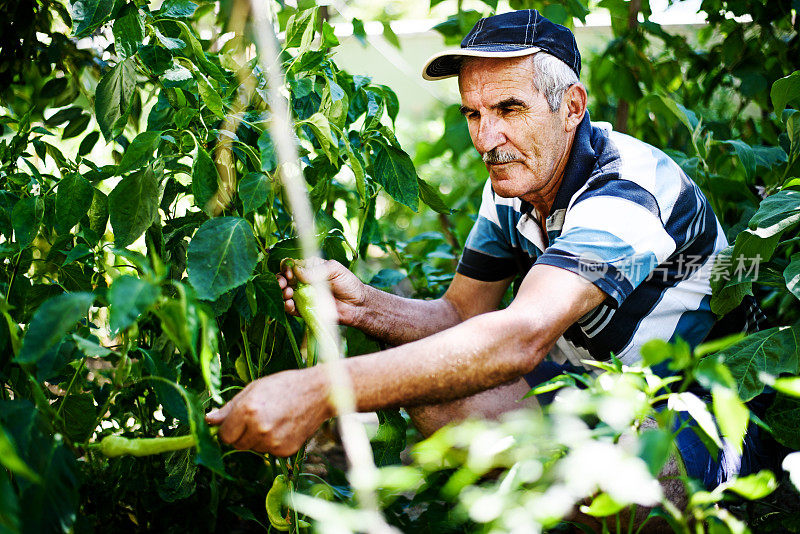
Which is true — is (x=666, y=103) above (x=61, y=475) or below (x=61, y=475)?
above

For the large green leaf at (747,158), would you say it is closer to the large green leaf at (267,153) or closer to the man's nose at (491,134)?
the man's nose at (491,134)

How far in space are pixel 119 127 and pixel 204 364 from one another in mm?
581

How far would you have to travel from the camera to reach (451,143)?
2.04 meters

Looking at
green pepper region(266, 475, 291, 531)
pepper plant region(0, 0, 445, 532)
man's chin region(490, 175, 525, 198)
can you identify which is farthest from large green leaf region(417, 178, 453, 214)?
green pepper region(266, 475, 291, 531)

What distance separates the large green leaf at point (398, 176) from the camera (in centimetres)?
127

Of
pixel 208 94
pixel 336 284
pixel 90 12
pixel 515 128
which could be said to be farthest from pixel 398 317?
pixel 90 12

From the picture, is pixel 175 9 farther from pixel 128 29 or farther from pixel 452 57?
pixel 452 57

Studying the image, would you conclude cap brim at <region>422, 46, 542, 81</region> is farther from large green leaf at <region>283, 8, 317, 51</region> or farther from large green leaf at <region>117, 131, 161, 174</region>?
large green leaf at <region>117, 131, 161, 174</region>

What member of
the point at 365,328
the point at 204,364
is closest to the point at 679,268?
the point at 365,328

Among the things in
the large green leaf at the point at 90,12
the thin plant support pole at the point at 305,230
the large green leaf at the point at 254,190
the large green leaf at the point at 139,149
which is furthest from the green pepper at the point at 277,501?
the large green leaf at the point at 90,12

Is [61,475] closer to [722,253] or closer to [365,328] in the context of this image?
[365,328]

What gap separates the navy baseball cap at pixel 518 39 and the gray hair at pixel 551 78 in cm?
2

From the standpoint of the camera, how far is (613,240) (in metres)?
1.21

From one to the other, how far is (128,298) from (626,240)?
0.84 metres
